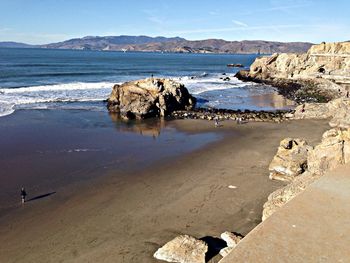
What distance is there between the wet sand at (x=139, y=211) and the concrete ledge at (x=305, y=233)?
5073 millimetres

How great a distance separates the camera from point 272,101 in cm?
4656

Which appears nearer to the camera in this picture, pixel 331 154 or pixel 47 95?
pixel 331 154

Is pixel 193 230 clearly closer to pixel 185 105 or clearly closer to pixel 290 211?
pixel 290 211

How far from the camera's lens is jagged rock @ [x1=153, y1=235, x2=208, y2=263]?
1098 cm

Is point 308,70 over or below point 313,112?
over

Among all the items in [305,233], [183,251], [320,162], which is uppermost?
[305,233]

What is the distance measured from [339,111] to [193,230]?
71.6 feet

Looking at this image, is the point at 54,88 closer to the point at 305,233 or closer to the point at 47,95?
the point at 47,95

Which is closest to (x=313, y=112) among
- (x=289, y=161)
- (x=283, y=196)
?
(x=289, y=161)

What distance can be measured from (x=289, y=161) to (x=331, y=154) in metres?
4.18

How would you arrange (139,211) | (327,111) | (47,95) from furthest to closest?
(47,95), (327,111), (139,211)

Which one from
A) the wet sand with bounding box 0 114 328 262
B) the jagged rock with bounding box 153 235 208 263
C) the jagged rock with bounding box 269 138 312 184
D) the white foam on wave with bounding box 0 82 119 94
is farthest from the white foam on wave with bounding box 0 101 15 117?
the jagged rock with bounding box 153 235 208 263

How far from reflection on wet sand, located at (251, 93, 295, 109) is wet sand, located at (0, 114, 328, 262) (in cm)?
2221

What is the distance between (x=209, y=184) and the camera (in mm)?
17719
